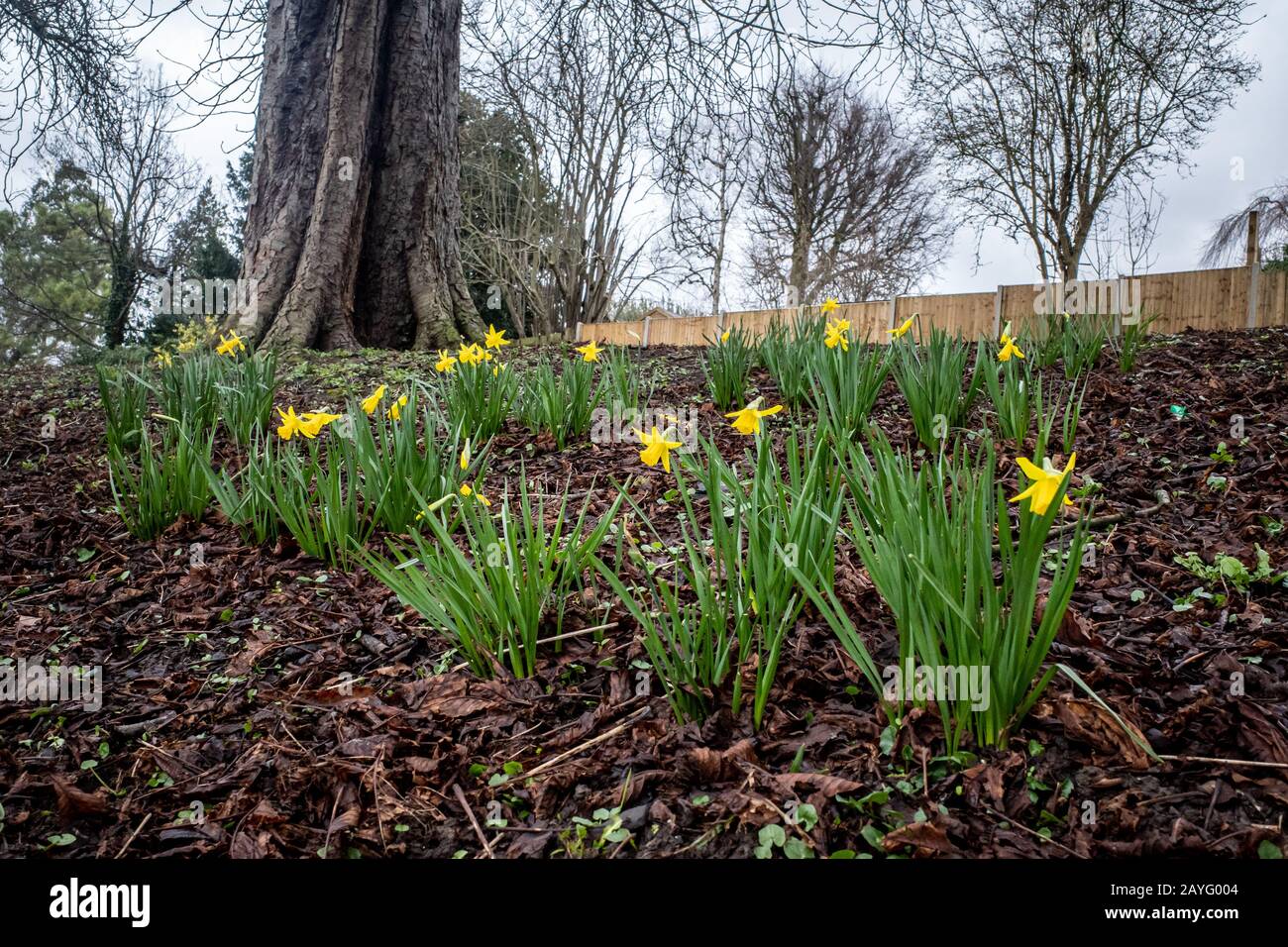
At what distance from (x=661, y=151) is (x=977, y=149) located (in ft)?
39.9

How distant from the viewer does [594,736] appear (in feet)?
4.83

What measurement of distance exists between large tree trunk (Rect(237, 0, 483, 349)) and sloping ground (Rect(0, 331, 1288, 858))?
3.37m

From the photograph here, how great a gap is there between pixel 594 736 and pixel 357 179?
5186 millimetres

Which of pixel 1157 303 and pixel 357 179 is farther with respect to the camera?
pixel 1157 303

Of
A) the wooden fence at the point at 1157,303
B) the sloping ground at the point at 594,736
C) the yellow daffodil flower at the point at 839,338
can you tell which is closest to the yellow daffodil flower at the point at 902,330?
the yellow daffodil flower at the point at 839,338

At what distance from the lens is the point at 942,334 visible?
3.25 meters

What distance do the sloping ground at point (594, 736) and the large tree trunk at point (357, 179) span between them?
3.37 m

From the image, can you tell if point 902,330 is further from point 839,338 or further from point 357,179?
point 357,179

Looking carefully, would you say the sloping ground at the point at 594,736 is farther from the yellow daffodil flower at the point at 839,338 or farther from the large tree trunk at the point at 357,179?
the large tree trunk at the point at 357,179

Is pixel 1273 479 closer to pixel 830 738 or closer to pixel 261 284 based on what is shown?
pixel 830 738

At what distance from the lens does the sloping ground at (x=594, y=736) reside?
46.8 inches

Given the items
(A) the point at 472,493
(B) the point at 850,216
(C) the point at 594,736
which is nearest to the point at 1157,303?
(B) the point at 850,216

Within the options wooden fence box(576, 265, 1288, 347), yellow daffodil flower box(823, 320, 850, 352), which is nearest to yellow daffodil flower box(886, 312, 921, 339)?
yellow daffodil flower box(823, 320, 850, 352)

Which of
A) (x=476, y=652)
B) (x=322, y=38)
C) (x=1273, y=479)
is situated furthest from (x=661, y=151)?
(x=476, y=652)
